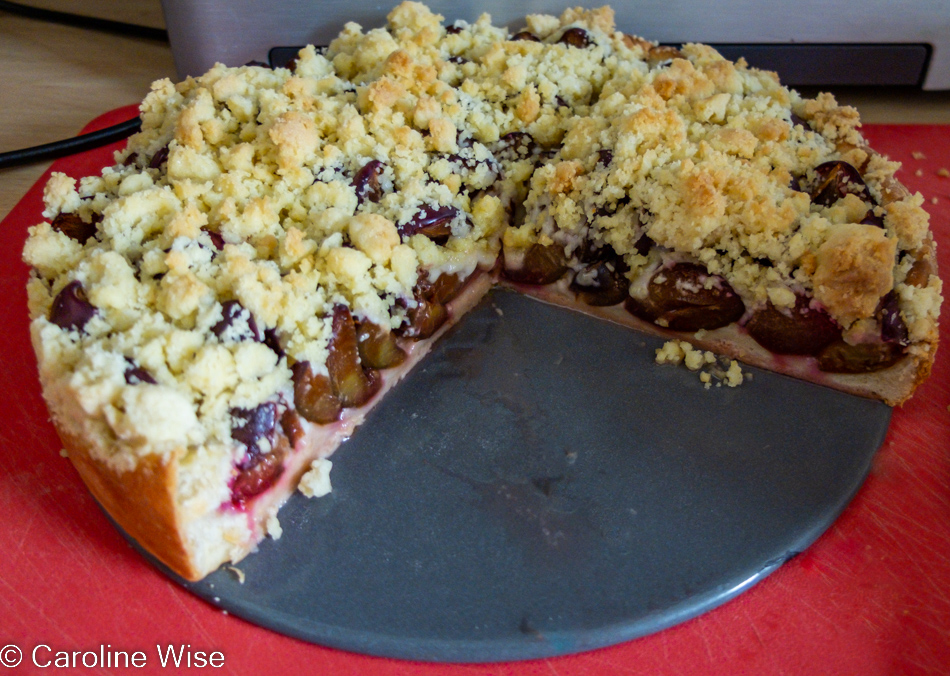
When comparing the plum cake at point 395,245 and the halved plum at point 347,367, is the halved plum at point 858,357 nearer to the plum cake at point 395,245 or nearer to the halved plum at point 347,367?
the plum cake at point 395,245

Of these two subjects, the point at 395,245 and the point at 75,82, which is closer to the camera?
the point at 395,245

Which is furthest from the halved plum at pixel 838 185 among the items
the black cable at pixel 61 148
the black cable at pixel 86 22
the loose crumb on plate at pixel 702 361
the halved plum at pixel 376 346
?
the black cable at pixel 86 22

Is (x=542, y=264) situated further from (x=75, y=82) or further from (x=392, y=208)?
(x=75, y=82)

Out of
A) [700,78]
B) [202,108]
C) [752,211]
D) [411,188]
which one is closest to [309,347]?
[411,188]

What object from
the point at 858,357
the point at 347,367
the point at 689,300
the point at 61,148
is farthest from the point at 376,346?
the point at 61,148

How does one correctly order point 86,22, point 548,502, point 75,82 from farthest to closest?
point 86,22, point 75,82, point 548,502

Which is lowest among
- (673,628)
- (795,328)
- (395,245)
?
(673,628)

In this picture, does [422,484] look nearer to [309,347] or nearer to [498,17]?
[309,347]
